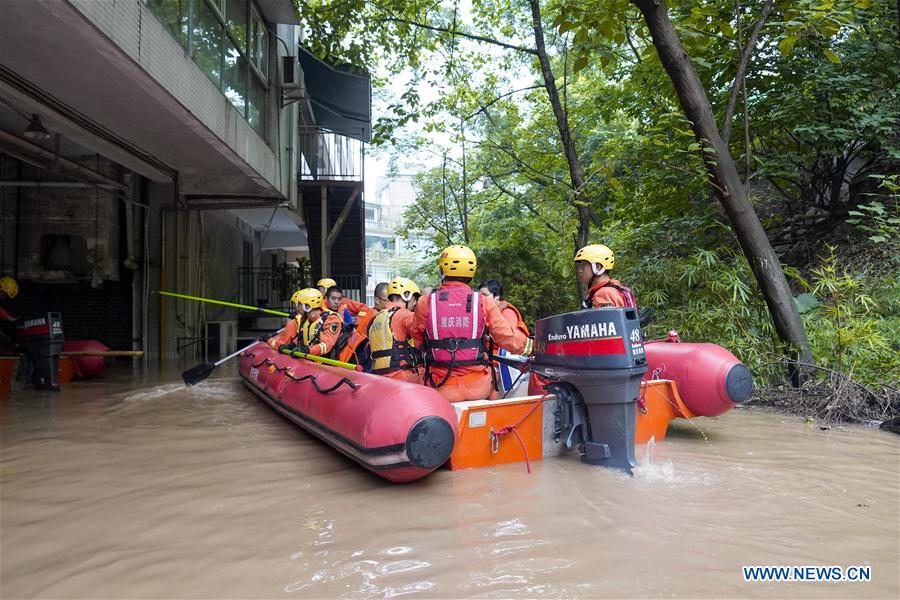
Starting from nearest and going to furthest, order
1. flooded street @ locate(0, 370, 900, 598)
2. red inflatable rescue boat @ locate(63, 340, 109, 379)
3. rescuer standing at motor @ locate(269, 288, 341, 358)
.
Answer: flooded street @ locate(0, 370, 900, 598) < rescuer standing at motor @ locate(269, 288, 341, 358) < red inflatable rescue boat @ locate(63, 340, 109, 379)

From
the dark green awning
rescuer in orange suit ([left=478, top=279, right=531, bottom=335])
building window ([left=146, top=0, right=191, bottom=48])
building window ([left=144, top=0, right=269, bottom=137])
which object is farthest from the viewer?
the dark green awning

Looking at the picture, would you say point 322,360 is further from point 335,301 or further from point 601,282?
point 335,301

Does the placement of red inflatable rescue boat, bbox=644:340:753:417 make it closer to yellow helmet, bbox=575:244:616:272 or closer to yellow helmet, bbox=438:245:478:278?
yellow helmet, bbox=575:244:616:272

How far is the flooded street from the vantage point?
237 centimetres

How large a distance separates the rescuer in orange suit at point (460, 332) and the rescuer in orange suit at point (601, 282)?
59 cm

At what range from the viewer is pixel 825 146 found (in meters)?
7.96

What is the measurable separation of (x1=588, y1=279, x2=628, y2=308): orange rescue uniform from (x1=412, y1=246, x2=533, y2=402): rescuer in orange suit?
571 millimetres

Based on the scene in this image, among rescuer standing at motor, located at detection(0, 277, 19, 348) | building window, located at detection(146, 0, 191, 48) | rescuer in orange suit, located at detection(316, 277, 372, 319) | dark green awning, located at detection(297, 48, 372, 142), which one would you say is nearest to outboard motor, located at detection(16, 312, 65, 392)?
rescuer standing at motor, located at detection(0, 277, 19, 348)

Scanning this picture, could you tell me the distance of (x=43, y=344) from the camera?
7312 millimetres

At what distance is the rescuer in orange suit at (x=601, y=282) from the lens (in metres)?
4.34

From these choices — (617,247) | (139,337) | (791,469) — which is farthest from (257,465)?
(139,337)

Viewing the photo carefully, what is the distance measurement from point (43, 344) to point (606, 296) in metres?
6.50

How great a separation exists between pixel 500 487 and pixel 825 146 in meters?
6.90

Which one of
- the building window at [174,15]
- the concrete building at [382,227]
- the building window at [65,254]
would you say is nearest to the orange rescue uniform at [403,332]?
the building window at [174,15]
